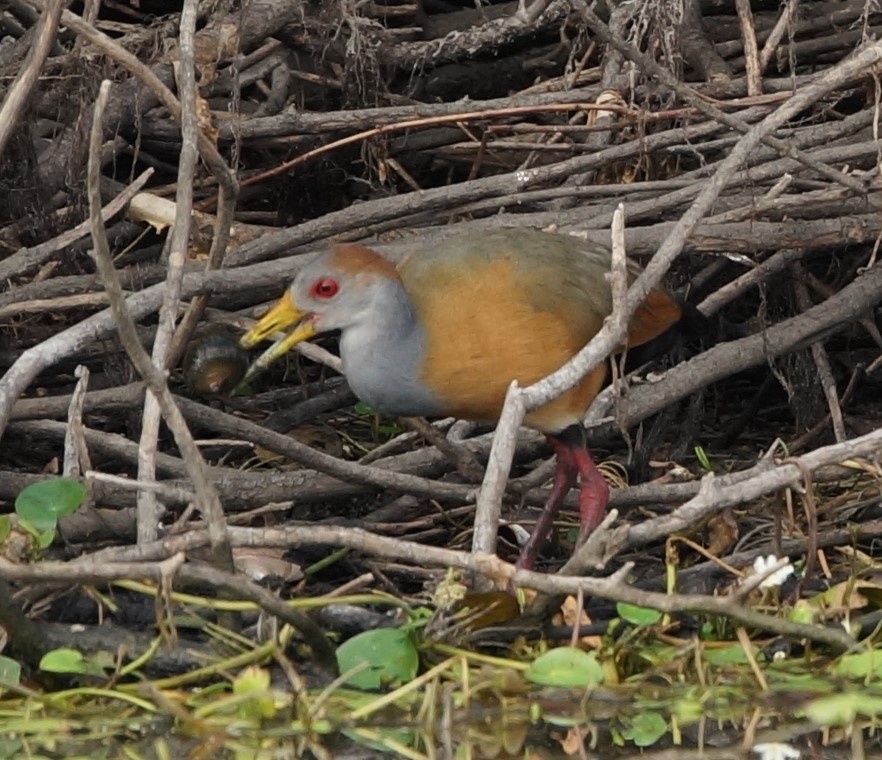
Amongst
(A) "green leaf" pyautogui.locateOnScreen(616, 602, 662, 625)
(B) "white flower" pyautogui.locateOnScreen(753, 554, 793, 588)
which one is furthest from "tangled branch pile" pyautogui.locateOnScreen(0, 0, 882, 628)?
(A) "green leaf" pyautogui.locateOnScreen(616, 602, 662, 625)

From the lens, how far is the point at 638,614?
12.2ft

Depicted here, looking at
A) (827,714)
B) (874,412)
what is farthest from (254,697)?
(874,412)

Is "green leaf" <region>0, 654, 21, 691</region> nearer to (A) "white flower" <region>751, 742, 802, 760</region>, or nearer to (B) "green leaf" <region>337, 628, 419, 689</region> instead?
(B) "green leaf" <region>337, 628, 419, 689</region>

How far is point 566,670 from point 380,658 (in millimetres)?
386

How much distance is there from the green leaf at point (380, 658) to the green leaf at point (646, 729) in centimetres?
46

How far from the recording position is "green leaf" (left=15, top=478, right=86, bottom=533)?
3.74 m

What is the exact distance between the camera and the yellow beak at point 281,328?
415 cm

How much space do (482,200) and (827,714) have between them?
205 cm

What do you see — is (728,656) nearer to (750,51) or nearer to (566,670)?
(566,670)

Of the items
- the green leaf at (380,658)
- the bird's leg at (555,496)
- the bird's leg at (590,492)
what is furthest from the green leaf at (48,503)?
the bird's leg at (590,492)

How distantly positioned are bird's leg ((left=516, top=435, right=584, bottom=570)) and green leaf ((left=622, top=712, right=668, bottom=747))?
0.84 m

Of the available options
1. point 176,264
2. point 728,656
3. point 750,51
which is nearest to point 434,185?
point 750,51

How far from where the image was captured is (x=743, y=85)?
17.5 ft

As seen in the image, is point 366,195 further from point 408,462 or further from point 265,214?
point 408,462
